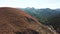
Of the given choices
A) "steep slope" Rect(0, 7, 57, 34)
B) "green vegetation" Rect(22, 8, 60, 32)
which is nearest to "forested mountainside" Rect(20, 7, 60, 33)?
"green vegetation" Rect(22, 8, 60, 32)

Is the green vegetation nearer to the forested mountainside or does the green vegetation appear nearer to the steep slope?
the forested mountainside

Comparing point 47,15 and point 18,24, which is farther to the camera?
point 47,15

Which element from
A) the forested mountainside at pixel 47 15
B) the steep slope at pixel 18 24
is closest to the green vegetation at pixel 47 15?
the forested mountainside at pixel 47 15

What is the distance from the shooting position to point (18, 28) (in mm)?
4102

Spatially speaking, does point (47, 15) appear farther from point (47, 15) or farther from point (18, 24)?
point (18, 24)

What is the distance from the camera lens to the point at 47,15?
16.4ft

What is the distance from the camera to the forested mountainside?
472 cm

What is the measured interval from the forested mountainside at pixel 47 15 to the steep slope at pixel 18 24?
256 millimetres

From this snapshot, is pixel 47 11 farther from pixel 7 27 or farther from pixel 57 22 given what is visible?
pixel 7 27

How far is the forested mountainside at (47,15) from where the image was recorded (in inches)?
186

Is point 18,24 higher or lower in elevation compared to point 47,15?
lower

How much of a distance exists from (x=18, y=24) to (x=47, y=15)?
3.72ft

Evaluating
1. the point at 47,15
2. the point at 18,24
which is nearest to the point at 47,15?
the point at 47,15

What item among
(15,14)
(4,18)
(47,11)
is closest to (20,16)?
(15,14)
